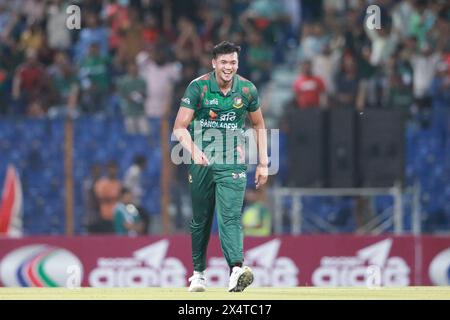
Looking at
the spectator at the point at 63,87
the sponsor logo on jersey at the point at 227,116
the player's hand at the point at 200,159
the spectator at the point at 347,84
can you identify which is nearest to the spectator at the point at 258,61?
the spectator at the point at 347,84

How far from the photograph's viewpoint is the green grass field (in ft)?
39.6

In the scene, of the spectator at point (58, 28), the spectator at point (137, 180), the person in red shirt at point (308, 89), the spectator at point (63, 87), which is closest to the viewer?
the spectator at point (137, 180)

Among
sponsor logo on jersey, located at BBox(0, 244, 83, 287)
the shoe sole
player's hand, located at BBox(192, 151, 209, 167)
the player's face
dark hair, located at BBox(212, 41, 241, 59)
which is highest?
dark hair, located at BBox(212, 41, 241, 59)

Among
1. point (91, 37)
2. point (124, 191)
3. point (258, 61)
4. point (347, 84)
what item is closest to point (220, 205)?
point (124, 191)

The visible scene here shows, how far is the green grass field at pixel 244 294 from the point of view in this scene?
12070mm

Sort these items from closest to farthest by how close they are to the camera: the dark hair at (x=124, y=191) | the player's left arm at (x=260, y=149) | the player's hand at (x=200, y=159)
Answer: the player's hand at (x=200, y=159)
the player's left arm at (x=260, y=149)
the dark hair at (x=124, y=191)

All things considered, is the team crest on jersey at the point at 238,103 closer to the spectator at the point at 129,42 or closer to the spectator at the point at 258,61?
the spectator at the point at 258,61

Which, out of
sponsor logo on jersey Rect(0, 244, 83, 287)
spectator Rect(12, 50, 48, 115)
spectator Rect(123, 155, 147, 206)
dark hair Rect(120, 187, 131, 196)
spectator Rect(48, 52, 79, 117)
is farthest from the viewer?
spectator Rect(12, 50, 48, 115)

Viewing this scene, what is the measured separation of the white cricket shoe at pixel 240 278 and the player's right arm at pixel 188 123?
109cm

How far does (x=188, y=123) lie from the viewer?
12.8 meters

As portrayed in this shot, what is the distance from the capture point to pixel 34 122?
22344 mm

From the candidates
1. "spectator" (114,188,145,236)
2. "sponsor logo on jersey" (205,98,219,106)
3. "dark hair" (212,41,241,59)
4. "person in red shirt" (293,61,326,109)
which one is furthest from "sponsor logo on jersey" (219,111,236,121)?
"person in red shirt" (293,61,326,109)

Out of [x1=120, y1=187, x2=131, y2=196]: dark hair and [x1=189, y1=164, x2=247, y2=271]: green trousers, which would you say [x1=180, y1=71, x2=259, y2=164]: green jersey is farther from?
[x1=120, y1=187, x2=131, y2=196]: dark hair

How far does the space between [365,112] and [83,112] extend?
239 inches
